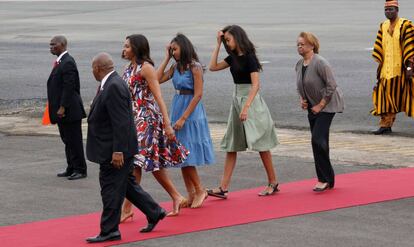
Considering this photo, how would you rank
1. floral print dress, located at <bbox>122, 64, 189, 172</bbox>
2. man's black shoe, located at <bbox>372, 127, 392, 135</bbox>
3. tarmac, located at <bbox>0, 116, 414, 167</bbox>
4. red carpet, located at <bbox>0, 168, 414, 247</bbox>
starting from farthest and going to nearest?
1. man's black shoe, located at <bbox>372, 127, 392, 135</bbox>
2. tarmac, located at <bbox>0, 116, 414, 167</bbox>
3. floral print dress, located at <bbox>122, 64, 189, 172</bbox>
4. red carpet, located at <bbox>0, 168, 414, 247</bbox>

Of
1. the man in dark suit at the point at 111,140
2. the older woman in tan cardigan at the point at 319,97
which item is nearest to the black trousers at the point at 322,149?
the older woman in tan cardigan at the point at 319,97

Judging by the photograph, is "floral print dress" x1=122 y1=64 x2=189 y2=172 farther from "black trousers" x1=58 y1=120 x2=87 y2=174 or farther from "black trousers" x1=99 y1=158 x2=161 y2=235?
"black trousers" x1=58 y1=120 x2=87 y2=174

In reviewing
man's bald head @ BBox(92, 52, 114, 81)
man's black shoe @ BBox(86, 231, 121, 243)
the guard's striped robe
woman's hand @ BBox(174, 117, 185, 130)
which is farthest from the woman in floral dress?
the guard's striped robe

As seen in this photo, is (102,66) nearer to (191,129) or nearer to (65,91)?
(191,129)

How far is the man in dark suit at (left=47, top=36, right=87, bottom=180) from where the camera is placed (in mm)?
13984

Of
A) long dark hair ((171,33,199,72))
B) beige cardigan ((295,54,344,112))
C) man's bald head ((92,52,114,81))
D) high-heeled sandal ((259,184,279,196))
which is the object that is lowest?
high-heeled sandal ((259,184,279,196))

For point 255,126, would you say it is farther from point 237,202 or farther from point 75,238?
point 75,238

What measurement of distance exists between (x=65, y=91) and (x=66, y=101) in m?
0.12

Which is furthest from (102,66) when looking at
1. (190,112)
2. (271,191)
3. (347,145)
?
(347,145)

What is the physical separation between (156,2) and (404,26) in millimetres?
39705

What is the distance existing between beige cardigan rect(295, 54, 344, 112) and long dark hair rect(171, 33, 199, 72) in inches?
50.8

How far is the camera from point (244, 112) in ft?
39.7

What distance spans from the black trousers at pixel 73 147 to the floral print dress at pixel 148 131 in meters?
2.55

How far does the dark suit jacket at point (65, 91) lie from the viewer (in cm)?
1400
